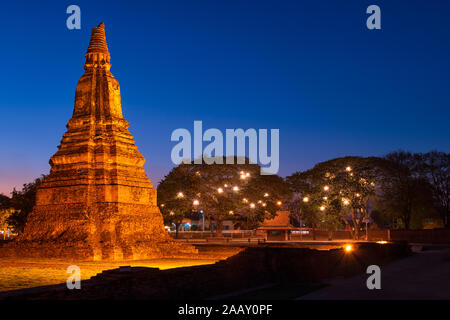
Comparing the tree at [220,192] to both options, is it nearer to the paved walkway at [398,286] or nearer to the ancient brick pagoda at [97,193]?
the ancient brick pagoda at [97,193]

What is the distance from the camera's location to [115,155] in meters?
27.9

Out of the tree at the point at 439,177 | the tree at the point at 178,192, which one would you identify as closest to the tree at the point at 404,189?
the tree at the point at 439,177

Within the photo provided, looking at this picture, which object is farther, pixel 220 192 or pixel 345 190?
pixel 220 192

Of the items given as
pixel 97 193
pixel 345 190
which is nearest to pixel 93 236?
pixel 97 193

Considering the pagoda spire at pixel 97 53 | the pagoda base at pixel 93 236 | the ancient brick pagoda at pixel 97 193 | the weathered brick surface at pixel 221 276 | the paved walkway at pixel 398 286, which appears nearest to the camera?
the weathered brick surface at pixel 221 276

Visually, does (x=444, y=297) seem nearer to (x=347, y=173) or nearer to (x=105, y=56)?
(x=105, y=56)

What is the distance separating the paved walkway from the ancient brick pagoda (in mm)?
12052

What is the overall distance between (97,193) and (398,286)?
54.7 ft

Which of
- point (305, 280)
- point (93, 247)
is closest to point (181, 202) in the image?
point (93, 247)

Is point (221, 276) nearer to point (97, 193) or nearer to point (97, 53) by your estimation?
point (97, 193)

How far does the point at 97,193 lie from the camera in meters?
26.9

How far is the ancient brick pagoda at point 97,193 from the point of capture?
25344mm

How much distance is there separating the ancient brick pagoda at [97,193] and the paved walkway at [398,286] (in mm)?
12052
